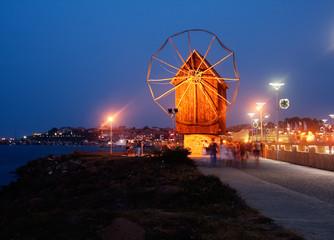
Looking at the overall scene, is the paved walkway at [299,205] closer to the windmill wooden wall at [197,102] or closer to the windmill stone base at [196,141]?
the windmill wooden wall at [197,102]

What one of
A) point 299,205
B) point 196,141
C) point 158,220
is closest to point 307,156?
point 196,141

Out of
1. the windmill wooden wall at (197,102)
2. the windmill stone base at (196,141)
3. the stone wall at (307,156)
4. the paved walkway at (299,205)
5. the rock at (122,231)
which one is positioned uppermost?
the windmill wooden wall at (197,102)

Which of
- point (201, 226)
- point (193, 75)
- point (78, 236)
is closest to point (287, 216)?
point (201, 226)

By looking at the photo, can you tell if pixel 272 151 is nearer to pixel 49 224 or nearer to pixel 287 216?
pixel 287 216

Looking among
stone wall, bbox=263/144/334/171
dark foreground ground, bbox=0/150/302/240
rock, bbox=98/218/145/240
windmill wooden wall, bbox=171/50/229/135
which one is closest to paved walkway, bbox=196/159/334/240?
dark foreground ground, bbox=0/150/302/240

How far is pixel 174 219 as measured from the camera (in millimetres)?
7355

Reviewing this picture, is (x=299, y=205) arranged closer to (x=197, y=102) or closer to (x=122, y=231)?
(x=122, y=231)

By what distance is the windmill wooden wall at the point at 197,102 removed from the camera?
130 ft

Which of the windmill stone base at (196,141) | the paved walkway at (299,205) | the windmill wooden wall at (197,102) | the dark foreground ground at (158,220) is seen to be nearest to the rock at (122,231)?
the dark foreground ground at (158,220)

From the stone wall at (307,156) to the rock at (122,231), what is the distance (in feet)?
60.2

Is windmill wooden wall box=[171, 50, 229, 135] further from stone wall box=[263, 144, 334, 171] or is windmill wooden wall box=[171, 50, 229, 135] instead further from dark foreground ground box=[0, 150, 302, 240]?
dark foreground ground box=[0, 150, 302, 240]

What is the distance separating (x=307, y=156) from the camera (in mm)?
25359

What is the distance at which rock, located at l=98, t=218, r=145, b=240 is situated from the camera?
5754 millimetres

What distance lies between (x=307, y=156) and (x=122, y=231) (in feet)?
72.8
